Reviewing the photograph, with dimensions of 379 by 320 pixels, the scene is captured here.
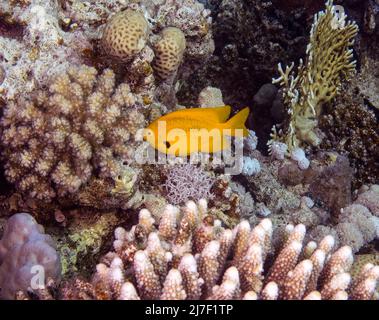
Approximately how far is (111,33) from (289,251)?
2226mm

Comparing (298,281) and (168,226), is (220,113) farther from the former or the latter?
(298,281)

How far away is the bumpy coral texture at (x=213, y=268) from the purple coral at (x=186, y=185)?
697 millimetres

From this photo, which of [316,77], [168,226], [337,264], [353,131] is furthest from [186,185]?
[353,131]

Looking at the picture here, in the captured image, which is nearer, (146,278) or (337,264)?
(146,278)

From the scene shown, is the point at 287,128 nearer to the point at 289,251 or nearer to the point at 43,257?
the point at 289,251

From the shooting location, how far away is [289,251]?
2723mm

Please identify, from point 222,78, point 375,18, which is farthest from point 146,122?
point 375,18

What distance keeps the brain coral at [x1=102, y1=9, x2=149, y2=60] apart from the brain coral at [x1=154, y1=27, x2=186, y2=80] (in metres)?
0.34

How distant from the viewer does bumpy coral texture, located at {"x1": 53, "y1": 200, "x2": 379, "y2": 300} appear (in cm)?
247

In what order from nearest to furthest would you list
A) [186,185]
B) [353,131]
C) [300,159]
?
[186,185], [300,159], [353,131]

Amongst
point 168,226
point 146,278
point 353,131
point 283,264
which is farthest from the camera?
point 353,131

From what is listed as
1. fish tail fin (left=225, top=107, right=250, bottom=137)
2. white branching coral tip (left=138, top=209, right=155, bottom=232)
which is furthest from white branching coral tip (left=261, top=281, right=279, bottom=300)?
fish tail fin (left=225, top=107, right=250, bottom=137)

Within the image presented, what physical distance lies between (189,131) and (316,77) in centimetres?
259

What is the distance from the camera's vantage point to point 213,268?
2.61 m
